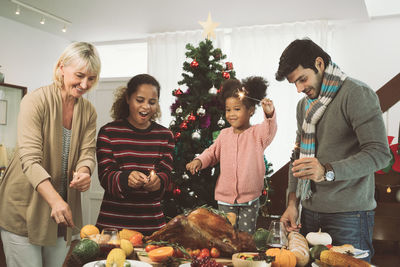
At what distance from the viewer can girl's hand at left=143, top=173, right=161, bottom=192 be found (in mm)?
1965

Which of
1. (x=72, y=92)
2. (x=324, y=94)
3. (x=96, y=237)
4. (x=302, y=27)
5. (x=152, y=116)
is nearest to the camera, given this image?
(x=96, y=237)

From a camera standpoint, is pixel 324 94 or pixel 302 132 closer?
pixel 324 94

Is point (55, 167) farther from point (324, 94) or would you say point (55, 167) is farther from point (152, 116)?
point (324, 94)

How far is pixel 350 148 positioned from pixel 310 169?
279 mm

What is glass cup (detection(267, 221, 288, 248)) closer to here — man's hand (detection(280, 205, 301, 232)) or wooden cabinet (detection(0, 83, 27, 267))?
man's hand (detection(280, 205, 301, 232))

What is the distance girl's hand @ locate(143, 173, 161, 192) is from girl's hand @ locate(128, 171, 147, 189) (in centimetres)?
3

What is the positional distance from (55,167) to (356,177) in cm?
140

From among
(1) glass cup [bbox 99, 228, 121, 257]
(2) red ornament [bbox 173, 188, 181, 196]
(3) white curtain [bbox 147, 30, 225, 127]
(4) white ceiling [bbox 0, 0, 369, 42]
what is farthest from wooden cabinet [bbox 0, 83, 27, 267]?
(1) glass cup [bbox 99, 228, 121, 257]

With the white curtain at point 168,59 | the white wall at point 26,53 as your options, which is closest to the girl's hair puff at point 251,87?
the white curtain at point 168,59

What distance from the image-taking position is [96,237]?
1.40 meters

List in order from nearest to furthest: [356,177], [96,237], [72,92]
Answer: [96,237] < [356,177] < [72,92]

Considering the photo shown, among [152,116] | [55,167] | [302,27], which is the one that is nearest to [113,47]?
[302,27]

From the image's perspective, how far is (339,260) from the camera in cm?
119

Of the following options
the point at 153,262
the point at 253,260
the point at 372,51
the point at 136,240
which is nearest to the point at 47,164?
the point at 136,240
